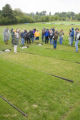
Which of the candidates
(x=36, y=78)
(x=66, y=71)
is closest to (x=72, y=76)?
(x=66, y=71)

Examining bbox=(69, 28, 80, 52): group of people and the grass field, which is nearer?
the grass field

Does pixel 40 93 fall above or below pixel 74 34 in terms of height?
below

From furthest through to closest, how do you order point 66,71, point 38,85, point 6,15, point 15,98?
point 6,15 → point 66,71 → point 38,85 → point 15,98

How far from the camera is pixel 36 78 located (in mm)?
9383

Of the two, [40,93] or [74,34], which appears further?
[74,34]

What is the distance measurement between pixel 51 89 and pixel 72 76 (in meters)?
2.40

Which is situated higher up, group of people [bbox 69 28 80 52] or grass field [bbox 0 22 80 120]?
group of people [bbox 69 28 80 52]

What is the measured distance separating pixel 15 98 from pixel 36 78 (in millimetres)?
2618

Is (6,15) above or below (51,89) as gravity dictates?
above

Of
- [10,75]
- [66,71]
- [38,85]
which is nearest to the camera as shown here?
[38,85]

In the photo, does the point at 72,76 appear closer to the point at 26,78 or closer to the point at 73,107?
the point at 26,78

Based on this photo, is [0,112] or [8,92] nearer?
[0,112]

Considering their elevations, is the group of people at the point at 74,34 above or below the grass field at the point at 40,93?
above

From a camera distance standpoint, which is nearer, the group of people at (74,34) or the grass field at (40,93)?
the grass field at (40,93)
